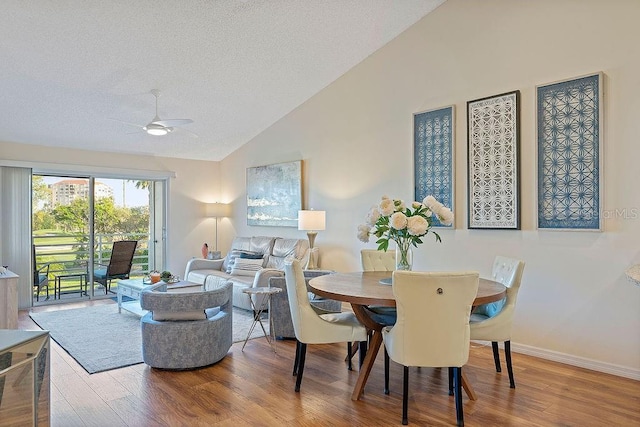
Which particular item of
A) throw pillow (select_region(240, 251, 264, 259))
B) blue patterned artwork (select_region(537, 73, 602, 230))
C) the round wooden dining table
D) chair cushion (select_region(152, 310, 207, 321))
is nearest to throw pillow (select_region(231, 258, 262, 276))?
throw pillow (select_region(240, 251, 264, 259))

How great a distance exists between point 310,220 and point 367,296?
299 centimetres

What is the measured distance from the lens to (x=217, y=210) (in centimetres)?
789

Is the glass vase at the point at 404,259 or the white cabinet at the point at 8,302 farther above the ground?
the glass vase at the point at 404,259

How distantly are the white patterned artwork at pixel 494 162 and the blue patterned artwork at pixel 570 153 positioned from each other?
0.71ft

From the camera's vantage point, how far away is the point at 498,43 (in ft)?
13.6

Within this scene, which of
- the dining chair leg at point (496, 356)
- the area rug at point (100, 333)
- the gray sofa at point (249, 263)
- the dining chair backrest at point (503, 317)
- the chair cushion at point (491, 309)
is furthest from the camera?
the gray sofa at point (249, 263)

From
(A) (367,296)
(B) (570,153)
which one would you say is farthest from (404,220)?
(B) (570,153)

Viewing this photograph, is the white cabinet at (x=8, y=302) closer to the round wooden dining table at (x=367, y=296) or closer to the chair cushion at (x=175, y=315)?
the chair cushion at (x=175, y=315)

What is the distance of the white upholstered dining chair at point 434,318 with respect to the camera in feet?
8.24

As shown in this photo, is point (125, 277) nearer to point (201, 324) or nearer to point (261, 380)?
point (201, 324)

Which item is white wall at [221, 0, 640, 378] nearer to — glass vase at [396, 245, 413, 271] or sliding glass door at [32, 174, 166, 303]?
glass vase at [396, 245, 413, 271]

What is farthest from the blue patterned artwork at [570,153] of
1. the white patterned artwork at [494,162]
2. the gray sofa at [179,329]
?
the gray sofa at [179,329]

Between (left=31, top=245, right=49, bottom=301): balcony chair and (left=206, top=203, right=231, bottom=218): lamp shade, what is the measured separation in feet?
8.56

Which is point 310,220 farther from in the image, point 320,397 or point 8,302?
point 8,302
